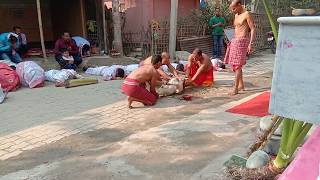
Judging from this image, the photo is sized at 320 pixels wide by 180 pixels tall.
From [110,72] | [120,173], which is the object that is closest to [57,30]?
[110,72]

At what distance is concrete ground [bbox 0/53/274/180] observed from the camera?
3674 mm

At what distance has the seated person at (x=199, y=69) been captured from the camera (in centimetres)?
738

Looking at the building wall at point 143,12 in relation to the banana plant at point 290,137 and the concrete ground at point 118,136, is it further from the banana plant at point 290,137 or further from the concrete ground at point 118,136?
the banana plant at point 290,137

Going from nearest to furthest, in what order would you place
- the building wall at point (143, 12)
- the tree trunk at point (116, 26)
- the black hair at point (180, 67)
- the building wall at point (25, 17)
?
1. the black hair at point (180, 67)
2. the tree trunk at point (116, 26)
3. the building wall at point (25, 17)
4. the building wall at point (143, 12)

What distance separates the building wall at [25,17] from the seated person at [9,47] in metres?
2.40

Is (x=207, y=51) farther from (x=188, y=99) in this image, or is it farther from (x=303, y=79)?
(x=303, y=79)

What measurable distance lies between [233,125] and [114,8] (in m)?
7.17

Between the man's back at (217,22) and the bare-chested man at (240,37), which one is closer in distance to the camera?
the bare-chested man at (240,37)

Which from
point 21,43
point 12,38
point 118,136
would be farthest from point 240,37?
point 21,43

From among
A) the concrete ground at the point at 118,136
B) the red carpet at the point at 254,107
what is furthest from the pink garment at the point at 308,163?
the red carpet at the point at 254,107

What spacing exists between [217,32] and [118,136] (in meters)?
8.26

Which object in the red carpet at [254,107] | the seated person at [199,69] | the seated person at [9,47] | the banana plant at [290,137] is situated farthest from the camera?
the seated person at [9,47]

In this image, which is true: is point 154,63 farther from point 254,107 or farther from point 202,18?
point 202,18

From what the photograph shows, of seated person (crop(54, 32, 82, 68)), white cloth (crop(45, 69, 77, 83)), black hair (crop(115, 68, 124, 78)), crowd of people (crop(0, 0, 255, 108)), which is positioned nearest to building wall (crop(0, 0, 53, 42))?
crowd of people (crop(0, 0, 255, 108))
